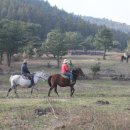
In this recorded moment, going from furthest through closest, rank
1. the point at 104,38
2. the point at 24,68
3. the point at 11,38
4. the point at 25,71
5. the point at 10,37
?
the point at 104,38 → the point at 11,38 → the point at 10,37 → the point at 25,71 → the point at 24,68

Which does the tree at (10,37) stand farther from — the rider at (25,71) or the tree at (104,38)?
the rider at (25,71)

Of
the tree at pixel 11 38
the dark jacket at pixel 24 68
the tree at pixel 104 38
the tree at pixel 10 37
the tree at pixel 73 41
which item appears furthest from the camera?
the tree at pixel 73 41

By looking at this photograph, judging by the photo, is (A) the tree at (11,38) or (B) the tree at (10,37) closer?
(B) the tree at (10,37)

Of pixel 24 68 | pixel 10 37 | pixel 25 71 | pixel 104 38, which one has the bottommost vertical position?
pixel 25 71

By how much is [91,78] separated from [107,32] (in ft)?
122

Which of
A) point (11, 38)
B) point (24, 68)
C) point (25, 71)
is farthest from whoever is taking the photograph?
point (11, 38)

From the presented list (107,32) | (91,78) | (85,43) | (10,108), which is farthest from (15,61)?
(10,108)

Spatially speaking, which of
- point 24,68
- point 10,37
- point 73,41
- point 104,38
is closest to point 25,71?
point 24,68

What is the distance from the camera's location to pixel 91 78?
54.3 metres

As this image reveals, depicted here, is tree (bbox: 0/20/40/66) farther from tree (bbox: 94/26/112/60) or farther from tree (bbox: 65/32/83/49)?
tree (bbox: 65/32/83/49)

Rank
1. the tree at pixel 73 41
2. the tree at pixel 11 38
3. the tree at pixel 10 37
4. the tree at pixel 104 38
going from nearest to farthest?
the tree at pixel 10 37 → the tree at pixel 11 38 → the tree at pixel 104 38 → the tree at pixel 73 41

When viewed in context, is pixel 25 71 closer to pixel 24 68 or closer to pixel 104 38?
pixel 24 68

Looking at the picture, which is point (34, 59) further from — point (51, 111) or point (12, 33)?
point (51, 111)

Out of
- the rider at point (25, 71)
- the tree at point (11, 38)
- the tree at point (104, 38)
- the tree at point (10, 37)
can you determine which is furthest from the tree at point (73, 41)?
the rider at point (25, 71)
